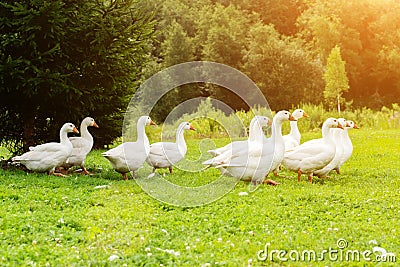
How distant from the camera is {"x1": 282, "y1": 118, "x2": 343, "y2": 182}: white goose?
993cm

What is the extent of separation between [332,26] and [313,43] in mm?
3147

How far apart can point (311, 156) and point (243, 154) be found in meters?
1.30

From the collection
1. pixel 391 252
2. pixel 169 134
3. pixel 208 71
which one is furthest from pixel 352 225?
pixel 208 71

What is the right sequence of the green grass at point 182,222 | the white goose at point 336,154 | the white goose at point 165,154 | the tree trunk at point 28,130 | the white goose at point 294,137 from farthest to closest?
the tree trunk at point 28,130 → the white goose at point 294,137 → the white goose at point 165,154 → the white goose at point 336,154 → the green grass at point 182,222

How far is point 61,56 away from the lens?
1146 centimetres

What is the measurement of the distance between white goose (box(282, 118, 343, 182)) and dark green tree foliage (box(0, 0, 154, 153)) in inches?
175

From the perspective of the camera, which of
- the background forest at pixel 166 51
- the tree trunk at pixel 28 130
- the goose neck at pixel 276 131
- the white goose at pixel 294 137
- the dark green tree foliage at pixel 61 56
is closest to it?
the goose neck at pixel 276 131

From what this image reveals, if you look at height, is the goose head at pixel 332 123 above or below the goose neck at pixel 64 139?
above

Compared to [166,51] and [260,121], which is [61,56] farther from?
[166,51]

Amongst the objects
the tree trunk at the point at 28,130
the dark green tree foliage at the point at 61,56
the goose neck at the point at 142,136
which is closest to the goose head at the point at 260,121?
the goose neck at the point at 142,136

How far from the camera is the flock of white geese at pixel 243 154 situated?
967 cm

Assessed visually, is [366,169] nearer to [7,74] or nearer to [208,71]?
[7,74]

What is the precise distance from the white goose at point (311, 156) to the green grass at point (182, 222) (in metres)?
0.30

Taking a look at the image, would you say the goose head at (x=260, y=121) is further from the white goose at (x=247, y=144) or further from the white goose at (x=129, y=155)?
the white goose at (x=129, y=155)
